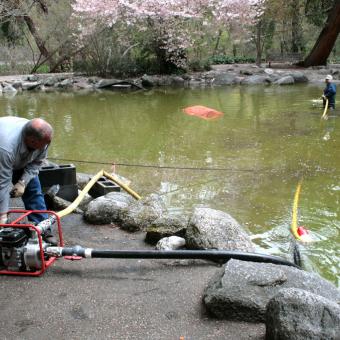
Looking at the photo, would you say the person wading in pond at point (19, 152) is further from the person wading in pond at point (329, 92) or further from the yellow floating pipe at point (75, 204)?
the person wading in pond at point (329, 92)

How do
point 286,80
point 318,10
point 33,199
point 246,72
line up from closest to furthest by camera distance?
point 33,199 → point 286,80 → point 246,72 → point 318,10

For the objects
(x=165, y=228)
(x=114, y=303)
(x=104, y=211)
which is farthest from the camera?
(x=104, y=211)

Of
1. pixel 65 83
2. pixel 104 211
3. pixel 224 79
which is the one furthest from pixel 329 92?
pixel 65 83

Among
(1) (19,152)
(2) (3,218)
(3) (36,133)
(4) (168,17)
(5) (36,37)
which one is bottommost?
(2) (3,218)

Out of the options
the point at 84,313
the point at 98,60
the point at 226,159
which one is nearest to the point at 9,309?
the point at 84,313

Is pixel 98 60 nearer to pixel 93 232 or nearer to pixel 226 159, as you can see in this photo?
pixel 226 159

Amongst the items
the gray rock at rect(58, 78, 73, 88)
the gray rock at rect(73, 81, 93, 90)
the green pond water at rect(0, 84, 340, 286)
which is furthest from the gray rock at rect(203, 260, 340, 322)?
the gray rock at rect(58, 78, 73, 88)

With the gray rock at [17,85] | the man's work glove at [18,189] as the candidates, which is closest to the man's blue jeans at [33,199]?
the man's work glove at [18,189]

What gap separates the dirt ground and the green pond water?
1474mm

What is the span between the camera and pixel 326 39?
73.7ft

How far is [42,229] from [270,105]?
1165 centimetres

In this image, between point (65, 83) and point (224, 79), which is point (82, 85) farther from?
point (224, 79)

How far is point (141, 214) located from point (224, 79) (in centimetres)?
1708

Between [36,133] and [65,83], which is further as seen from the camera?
[65,83]
